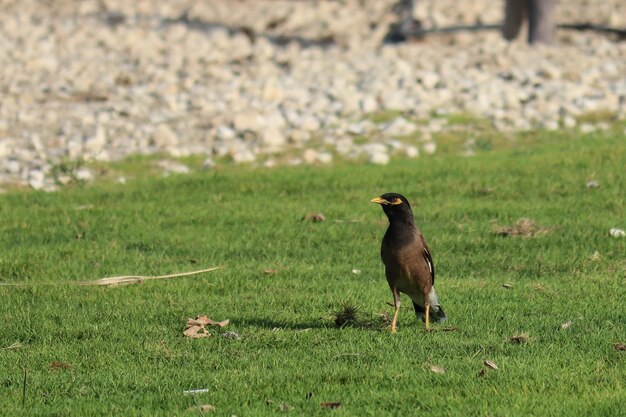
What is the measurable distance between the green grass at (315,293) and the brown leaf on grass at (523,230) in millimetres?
109

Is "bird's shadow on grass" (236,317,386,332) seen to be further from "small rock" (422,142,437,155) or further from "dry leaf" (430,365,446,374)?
"small rock" (422,142,437,155)

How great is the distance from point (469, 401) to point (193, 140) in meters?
11.2

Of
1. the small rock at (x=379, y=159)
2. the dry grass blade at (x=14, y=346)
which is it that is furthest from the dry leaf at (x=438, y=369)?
the small rock at (x=379, y=159)

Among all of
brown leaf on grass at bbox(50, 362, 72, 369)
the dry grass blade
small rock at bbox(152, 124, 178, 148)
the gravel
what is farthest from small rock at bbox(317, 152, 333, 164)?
brown leaf on grass at bbox(50, 362, 72, 369)

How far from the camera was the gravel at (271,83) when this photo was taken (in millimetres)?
17000

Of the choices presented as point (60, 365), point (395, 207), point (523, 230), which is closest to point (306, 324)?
point (395, 207)

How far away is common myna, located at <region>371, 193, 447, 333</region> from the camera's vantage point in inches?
325

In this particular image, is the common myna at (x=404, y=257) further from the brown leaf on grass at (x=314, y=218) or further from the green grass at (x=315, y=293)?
the brown leaf on grass at (x=314, y=218)

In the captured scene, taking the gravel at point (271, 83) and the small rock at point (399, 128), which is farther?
the small rock at point (399, 128)

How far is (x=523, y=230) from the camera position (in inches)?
452

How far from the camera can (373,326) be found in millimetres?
8586

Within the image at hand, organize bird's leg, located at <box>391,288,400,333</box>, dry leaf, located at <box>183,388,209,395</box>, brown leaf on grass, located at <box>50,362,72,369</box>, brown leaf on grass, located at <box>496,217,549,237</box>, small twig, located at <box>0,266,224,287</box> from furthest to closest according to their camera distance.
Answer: brown leaf on grass, located at <box>496,217,549,237</box>, small twig, located at <box>0,266,224,287</box>, bird's leg, located at <box>391,288,400,333</box>, brown leaf on grass, located at <box>50,362,72,369</box>, dry leaf, located at <box>183,388,209,395</box>

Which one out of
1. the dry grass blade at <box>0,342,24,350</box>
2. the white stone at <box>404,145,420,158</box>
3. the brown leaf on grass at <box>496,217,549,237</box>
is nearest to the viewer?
the dry grass blade at <box>0,342,24,350</box>

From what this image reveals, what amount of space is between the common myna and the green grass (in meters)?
0.34
